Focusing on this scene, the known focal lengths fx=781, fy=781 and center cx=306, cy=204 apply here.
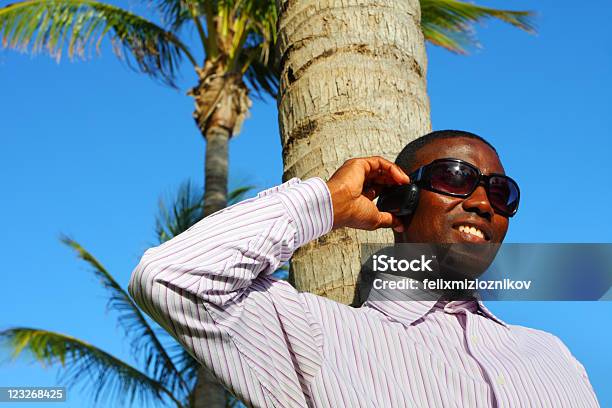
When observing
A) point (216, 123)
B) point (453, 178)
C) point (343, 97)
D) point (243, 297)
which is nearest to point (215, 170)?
point (216, 123)

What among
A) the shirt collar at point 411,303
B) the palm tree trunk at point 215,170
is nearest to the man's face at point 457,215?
the shirt collar at point 411,303

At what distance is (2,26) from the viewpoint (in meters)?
9.98

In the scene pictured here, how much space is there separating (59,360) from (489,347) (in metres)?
8.99

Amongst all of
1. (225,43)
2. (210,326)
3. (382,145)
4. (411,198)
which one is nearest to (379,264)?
(411,198)

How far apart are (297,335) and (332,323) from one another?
12 cm

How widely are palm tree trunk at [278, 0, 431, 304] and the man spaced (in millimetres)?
349

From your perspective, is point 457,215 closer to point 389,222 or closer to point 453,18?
Result: point 389,222

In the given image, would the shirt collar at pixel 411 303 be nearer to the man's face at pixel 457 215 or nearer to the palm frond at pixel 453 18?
the man's face at pixel 457 215

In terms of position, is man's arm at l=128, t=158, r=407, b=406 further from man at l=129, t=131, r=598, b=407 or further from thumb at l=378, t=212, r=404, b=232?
thumb at l=378, t=212, r=404, b=232

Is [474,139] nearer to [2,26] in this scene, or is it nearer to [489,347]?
[489,347]

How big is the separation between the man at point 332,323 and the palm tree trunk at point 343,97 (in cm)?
35

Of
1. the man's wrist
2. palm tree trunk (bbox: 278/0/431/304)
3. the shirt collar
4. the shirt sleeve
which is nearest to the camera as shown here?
the shirt sleeve

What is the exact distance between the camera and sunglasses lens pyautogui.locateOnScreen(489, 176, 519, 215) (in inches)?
87.3

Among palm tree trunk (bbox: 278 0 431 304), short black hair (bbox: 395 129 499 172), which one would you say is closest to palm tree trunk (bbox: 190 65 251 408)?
palm tree trunk (bbox: 278 0 431 304)
